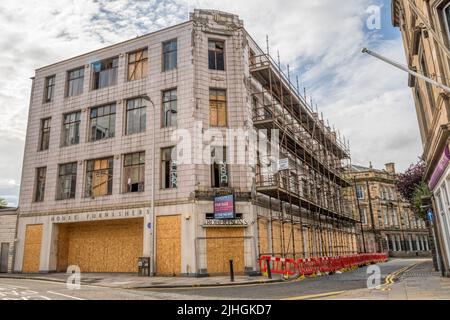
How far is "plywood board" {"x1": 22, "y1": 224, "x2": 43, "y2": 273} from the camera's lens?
960 inches

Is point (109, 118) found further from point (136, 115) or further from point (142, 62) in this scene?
point (142, 62)

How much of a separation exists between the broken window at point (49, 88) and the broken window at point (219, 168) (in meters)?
16.1

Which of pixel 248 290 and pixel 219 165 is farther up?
pixel 219 165

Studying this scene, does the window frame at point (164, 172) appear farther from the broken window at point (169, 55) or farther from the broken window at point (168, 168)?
the broken window at point (169, 55)

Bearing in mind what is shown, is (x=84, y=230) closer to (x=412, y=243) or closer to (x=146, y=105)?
(x=146, y=105)

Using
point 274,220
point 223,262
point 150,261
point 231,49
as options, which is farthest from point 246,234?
point 231,49

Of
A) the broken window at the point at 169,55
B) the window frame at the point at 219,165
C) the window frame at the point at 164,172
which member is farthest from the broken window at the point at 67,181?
the window frame at the point at 219,165

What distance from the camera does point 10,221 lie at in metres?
26.0

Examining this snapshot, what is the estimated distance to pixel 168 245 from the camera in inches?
794

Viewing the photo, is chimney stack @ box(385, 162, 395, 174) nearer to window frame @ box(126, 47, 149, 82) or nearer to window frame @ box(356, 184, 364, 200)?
window frame @ box(356, 184, 364, 200)

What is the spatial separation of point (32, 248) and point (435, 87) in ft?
86.9

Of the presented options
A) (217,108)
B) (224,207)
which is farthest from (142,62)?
(224,207)

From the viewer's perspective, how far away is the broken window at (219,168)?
68.4 feet

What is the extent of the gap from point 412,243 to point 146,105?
57.5 m
